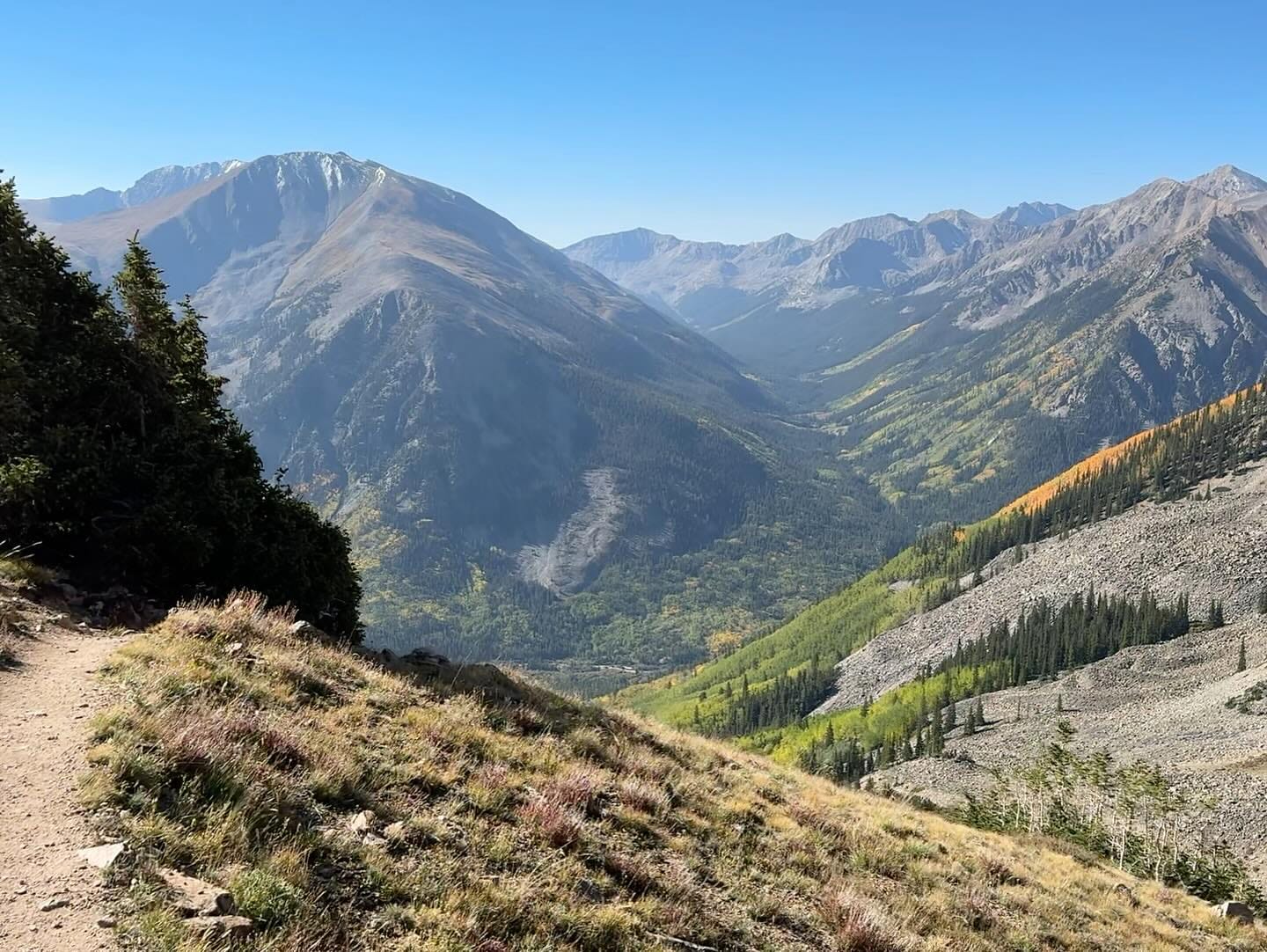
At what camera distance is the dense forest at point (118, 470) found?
2198 cm

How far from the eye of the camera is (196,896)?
302 inches

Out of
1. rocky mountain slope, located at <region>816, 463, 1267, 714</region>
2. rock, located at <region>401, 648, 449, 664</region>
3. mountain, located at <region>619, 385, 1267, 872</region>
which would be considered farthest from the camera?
rocky mountain slope, located at <region>816, 463, 1267, 714</region>

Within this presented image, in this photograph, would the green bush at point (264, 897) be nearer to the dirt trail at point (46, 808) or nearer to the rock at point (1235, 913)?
the dirt trail at point (46, 808)

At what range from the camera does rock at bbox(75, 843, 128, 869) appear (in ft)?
25.7

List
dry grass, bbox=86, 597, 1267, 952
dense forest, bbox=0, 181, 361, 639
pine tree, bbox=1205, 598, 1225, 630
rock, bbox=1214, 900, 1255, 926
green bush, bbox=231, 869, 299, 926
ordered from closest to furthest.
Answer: green bush, bbox=231, 869, 299, 926 < dry grass, bbox=86, 597, 1267, 952 < dense forest, bbox=0, 181, 361, 639 < rock, bbox=1214, 900, 1255, 926 < pine tree, bbox=1205, 598, 1225, 630

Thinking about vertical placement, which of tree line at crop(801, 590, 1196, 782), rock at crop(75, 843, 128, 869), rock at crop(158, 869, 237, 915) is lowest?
tree line at crop(801, 590, 1196, 782)

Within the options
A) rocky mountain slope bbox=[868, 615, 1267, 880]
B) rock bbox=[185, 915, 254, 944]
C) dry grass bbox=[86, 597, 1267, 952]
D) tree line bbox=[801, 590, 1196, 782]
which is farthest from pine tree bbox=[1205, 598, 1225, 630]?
rock bbox=[185, 915, 254, 944]

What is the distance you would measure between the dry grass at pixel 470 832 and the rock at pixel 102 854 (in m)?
0.32

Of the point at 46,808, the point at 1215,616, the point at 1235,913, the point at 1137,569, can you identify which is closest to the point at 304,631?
the point at 46,808

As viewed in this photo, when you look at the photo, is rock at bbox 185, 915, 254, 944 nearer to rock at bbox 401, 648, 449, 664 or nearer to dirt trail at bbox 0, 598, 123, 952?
dirt trail at bbox 0, 598, 123, 952

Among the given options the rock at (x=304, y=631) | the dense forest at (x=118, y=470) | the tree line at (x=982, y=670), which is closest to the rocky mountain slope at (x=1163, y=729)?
the tree line at (x=982, y=670)

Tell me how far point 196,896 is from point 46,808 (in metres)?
2.87

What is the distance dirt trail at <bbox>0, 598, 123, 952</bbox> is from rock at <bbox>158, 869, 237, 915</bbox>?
0.64m

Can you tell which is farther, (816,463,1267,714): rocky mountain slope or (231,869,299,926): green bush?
(816,463,1267,714): rocky mountain slope
